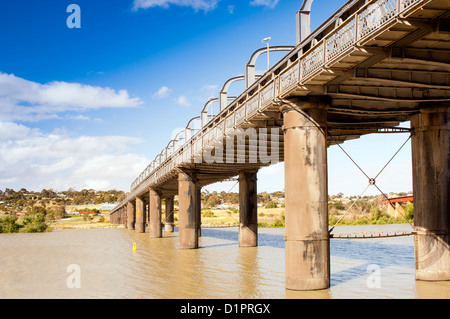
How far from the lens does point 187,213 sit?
124ft

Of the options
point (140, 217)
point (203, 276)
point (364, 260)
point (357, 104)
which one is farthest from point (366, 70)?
point (140, 217)

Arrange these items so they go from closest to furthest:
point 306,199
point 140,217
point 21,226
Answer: point 306,199 → point 140,217 → point 21,226

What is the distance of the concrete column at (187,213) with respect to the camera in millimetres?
37906

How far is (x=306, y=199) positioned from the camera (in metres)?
16.9

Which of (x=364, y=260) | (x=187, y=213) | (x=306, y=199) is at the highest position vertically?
(x=306, y=199)

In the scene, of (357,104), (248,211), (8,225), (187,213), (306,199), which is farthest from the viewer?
(8,225)

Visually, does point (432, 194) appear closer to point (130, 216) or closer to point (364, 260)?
point (364, 260)

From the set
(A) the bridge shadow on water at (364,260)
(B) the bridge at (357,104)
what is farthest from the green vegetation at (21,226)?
(B) the bridge at (357,104)

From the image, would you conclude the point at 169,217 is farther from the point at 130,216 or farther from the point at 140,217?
the point at 130,216

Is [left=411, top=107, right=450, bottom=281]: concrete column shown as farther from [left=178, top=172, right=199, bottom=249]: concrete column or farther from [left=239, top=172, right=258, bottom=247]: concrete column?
[left=178, top=172, right=199, bottom=249]: concrete column

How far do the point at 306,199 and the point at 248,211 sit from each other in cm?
2165

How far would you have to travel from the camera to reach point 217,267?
2628 centimetres

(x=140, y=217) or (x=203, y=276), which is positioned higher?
(x=140, y=217)

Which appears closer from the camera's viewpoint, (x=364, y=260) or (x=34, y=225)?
(x=364, y=260)
